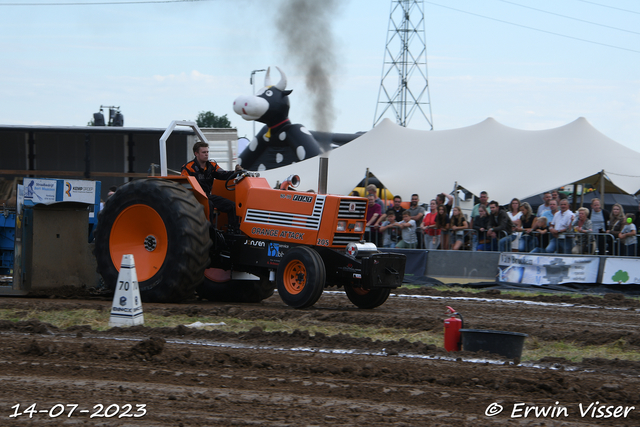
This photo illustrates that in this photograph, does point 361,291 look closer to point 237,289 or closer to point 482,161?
point 237,289

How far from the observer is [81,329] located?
7113 millimetres

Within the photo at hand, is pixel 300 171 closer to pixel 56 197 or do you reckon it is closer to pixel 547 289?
pixel 547 289

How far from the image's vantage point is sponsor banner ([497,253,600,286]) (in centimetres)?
1285

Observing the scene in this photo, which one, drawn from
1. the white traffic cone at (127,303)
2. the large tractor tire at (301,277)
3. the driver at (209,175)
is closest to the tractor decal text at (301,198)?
the large tractor tire at (301,277)

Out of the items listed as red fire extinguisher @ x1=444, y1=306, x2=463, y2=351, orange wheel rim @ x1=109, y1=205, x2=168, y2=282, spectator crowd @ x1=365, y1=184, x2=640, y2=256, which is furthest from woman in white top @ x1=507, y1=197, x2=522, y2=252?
red fire extinguisher @ x1=444, y1=306, x2=463, y2=351

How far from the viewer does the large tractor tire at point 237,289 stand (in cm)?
1001

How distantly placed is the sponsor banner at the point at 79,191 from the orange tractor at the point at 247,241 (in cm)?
126

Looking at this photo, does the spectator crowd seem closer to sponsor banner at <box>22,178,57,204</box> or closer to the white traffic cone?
sponsor banner at <box>22,178,57,204</box>

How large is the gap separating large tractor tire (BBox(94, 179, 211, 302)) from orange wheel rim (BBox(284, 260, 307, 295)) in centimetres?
101

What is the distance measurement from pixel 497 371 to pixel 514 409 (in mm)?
985

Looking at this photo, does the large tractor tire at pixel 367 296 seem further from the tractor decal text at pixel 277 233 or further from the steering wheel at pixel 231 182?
the steering wheel at pixel 231 182

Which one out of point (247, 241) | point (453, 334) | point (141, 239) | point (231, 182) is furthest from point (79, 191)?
point (453, 334)

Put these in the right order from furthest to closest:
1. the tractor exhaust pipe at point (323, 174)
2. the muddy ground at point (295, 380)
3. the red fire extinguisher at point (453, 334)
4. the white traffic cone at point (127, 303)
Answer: the tractor exhaust pipe at point (323, 174) < the white traffic cone at point (127, 303) < the red fire extinguisher at point (453, 334) < the muddy ground at point (295, 380)

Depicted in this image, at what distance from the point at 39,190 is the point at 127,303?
3.89 metres
